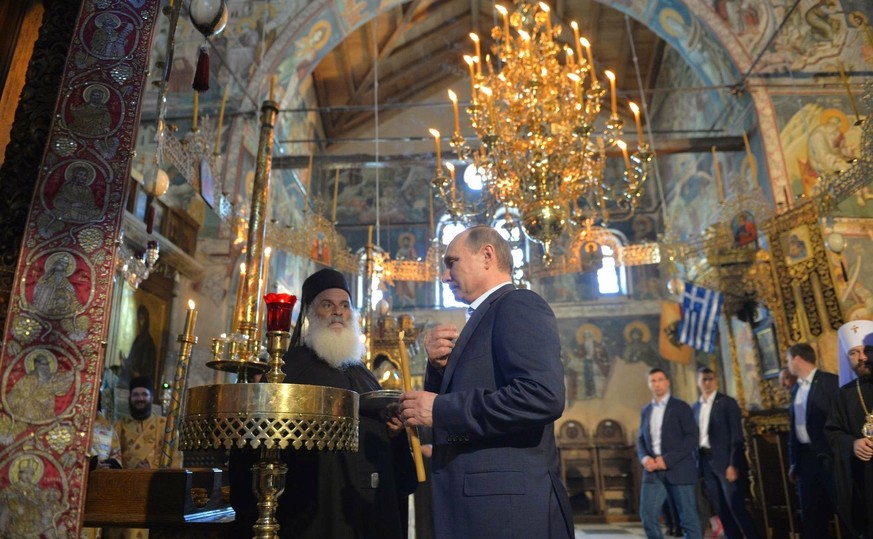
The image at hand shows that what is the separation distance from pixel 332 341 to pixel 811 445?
4.14 meters

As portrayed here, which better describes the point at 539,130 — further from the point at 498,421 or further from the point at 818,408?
the point at 498,421

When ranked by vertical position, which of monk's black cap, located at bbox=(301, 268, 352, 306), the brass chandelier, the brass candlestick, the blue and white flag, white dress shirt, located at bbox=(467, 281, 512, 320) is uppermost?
the brass chandelier

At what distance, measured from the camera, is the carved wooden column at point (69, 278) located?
200 cm

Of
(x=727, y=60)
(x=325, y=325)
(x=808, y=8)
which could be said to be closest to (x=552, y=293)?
(x=727, y=60)

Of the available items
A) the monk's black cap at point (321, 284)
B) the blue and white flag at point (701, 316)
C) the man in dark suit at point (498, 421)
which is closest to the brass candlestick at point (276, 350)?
the man in dark suit at point (498, 421)

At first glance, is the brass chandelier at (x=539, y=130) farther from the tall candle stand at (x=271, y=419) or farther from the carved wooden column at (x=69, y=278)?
the tall candle stand at (x=271, y=419)

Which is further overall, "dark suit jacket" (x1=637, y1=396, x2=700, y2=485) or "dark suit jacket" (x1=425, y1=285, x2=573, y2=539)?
"dark suit jacket" (x1=637, y1=396, x2=700, y2=485)

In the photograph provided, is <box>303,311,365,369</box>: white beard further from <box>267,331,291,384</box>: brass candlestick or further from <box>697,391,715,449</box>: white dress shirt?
<box>697,391,715,449</box>: white dress shirt

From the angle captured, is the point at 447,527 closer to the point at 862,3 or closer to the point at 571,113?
the point at 571,113

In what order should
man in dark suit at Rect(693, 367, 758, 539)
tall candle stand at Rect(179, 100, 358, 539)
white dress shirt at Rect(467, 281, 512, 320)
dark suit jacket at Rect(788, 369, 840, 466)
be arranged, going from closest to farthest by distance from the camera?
tall candle stand at Rect(179, 100, 358, 539) → white dress shirt at Rect(467, 281, 512, 320) → dark suit jacket at Rect(788, 369, 840, 466) → man in dark suit at Rect(693, 367, 758, 539)

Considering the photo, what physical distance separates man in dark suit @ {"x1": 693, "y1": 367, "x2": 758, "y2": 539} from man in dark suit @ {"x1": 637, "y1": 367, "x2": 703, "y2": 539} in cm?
68

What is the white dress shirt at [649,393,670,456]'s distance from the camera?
5.53m

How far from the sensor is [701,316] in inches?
383

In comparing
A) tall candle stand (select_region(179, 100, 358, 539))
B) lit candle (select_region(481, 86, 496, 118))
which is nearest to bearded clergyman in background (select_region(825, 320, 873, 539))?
tall candle stand (select_region(179, 100, 358, 539))
